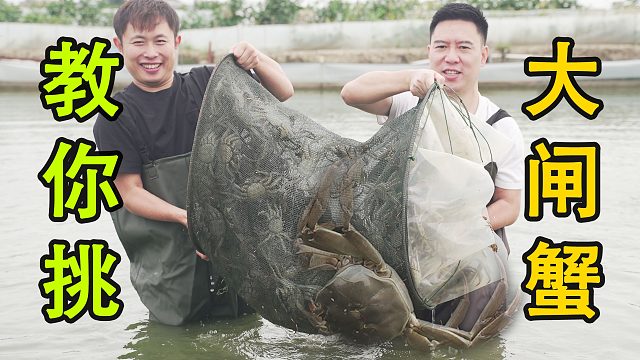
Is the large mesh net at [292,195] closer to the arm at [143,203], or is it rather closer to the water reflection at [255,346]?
the arm at [143,203]

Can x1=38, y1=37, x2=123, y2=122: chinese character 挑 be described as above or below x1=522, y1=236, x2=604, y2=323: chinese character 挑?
above

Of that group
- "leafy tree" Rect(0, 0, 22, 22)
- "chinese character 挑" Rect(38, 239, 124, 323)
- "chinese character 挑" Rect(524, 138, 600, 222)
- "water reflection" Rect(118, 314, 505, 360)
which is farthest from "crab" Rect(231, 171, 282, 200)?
"leafy tree" Rect(0, 0, 22, 22)

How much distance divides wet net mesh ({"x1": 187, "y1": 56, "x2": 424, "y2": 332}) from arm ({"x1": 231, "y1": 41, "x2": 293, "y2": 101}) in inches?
6.1

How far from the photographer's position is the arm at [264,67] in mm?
3641

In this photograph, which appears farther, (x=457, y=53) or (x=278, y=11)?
(x=278, y=11)

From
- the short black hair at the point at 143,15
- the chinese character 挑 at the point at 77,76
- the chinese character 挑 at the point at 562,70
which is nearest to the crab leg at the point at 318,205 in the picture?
the short black hair at the point at 143,15

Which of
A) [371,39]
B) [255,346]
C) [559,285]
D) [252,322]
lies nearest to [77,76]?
[252,322]

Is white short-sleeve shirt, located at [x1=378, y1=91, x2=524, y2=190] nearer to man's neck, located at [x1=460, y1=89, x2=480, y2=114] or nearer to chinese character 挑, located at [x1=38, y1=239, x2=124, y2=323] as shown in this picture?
man's neck, located at [x1=460, y1=89, x2=480, y2=114]

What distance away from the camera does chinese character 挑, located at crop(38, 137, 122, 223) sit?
3.98 metres

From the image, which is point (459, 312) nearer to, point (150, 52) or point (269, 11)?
point (150, 52)

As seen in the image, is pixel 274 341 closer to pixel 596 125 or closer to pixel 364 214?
pixel 364 214

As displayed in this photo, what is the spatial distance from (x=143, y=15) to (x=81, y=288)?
61.5 inches

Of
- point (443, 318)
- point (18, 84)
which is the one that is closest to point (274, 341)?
point (443, 318)

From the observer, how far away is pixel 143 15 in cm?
384
